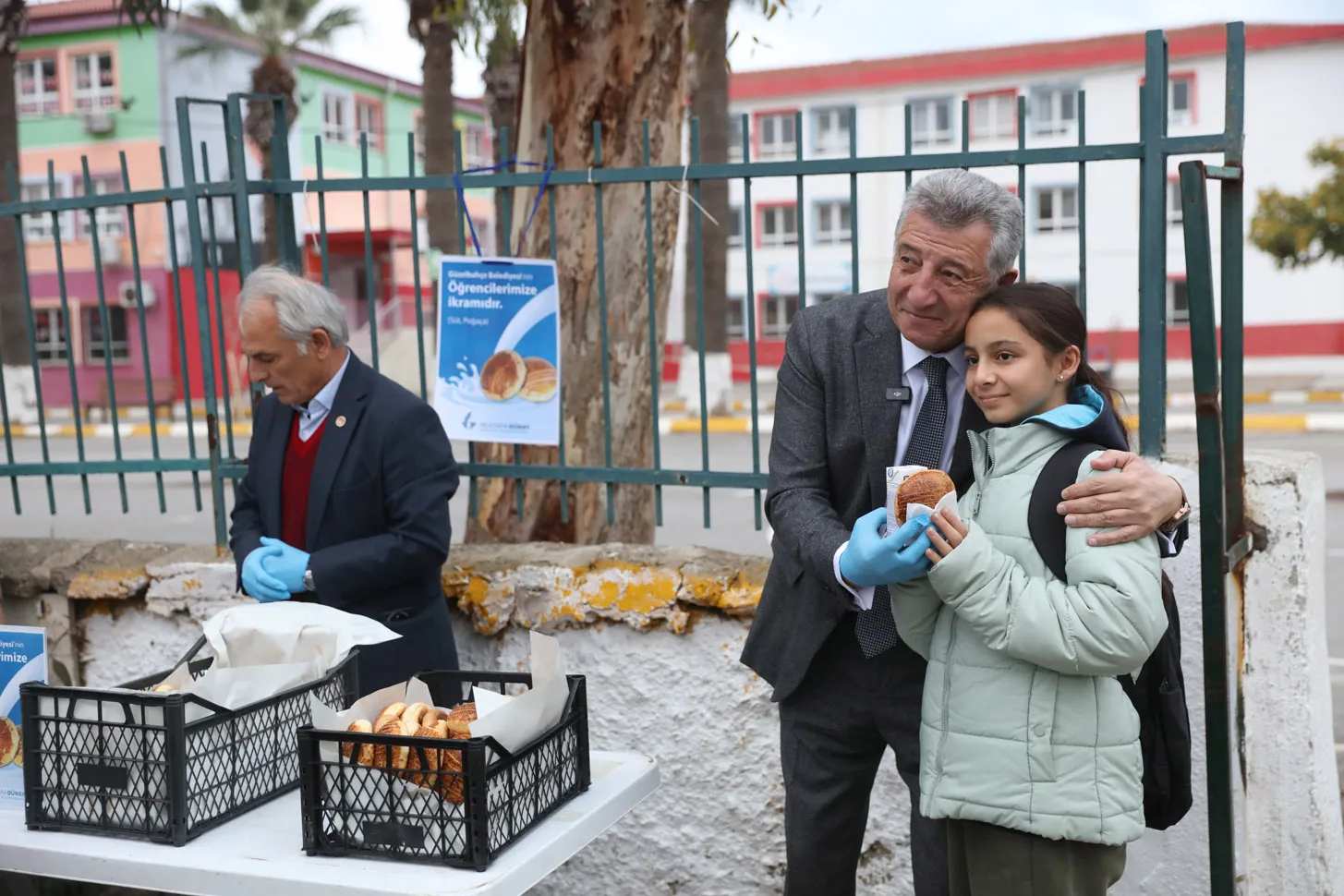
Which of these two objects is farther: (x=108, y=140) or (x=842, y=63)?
(x=842, y=63)

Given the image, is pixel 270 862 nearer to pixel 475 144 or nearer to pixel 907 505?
pixel 907 505

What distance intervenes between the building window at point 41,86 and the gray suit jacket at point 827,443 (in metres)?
31.9

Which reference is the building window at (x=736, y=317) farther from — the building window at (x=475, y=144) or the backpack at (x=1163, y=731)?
the backpack at (x=1163, y=731)

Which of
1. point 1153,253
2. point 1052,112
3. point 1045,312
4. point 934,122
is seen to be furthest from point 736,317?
point 1045,312

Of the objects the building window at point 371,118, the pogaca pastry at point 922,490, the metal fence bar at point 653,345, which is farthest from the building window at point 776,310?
the pogaca pastry at point 922,490

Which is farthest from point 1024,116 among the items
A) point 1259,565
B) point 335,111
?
point 335,111

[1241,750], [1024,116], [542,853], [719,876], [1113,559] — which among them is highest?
[1024,116]

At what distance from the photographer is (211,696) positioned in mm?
2229

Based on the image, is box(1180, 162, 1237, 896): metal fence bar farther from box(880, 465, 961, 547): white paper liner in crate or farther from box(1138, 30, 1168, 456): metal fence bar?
box(1138, 30, 1168, 456): metal fence bar

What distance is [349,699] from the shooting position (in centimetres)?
245

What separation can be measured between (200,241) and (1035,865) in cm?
303

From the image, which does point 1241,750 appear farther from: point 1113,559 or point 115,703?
point 115,703

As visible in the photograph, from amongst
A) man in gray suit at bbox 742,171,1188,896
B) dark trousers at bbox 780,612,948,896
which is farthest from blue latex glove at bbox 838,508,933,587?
dark trousers at bbox 780,612,948,896

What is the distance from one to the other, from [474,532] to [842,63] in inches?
1159
